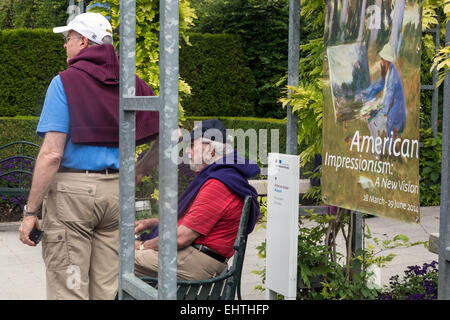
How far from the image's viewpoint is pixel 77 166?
3.17 m

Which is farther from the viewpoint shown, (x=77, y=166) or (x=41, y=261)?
(x=41, y=261)

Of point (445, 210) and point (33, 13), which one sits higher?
point (33, 13)

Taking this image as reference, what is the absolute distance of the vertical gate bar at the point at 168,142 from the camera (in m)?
1.86

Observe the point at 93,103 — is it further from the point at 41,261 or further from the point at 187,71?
the point at 187,71

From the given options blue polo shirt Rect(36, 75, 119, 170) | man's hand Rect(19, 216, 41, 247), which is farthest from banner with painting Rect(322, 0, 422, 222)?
man's hand Rect(19, 216, 41, 247)

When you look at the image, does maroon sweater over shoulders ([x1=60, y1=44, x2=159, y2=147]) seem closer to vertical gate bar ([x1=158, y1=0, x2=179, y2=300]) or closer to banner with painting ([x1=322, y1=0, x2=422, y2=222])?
banner with painting ([x1=322, y1=0, x2=422, y2=222])

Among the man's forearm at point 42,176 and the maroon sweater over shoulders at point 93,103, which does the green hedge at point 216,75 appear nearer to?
the maroon sweater over shoulders at point 93,103

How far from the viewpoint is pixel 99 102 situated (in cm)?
312

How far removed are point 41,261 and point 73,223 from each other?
11.1 ft

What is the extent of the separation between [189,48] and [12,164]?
526 centimetres

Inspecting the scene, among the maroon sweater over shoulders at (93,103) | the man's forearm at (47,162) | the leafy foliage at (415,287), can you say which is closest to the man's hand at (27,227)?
the man's forearm at (47,162)

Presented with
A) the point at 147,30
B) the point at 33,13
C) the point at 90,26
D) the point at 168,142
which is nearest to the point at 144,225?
the point at 90,26

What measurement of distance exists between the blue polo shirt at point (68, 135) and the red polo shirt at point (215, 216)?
497mm

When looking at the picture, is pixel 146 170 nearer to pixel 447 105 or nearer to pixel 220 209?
pixel 220 209
